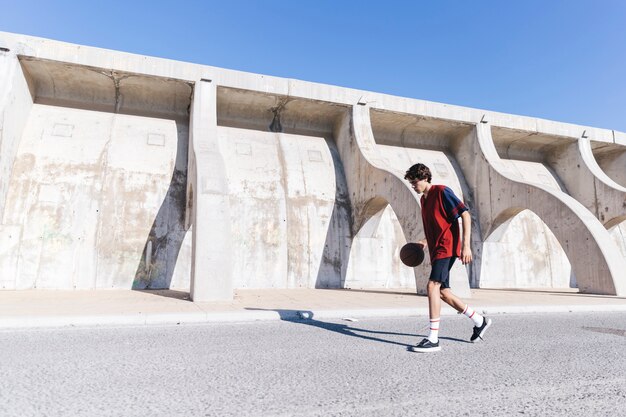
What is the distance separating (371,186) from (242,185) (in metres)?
4.06

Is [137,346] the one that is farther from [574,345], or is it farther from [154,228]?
[154,228]

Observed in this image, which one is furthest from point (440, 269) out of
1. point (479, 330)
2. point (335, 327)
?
point (335, 327)

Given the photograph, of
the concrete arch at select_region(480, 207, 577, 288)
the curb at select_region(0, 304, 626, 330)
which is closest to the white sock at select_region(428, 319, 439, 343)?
the curb at select_region(0, 304, 626, 330)

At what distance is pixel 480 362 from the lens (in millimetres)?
3424

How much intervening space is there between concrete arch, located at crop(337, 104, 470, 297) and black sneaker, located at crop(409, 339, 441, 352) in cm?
532

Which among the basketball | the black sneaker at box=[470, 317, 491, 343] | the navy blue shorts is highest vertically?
the basketball

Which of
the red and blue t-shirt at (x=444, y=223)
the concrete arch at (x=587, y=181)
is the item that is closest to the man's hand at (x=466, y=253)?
the red and blue t-shirt at (x=444, y=223)

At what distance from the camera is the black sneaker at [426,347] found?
3.83 metres

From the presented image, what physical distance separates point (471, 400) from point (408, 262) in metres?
2.42

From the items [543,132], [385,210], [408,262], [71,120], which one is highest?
[543,132]

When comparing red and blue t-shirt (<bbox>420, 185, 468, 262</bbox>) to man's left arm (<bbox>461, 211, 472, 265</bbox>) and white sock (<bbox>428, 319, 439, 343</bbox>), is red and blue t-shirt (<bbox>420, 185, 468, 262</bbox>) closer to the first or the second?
man's left arm (<bbox>461, 211, 472, 265</bbox>)

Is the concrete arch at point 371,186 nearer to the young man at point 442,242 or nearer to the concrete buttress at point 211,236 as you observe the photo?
the concrete buttress at point 211,236

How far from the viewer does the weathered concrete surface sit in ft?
32.8

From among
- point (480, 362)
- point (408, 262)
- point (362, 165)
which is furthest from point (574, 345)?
point (362, 165)
